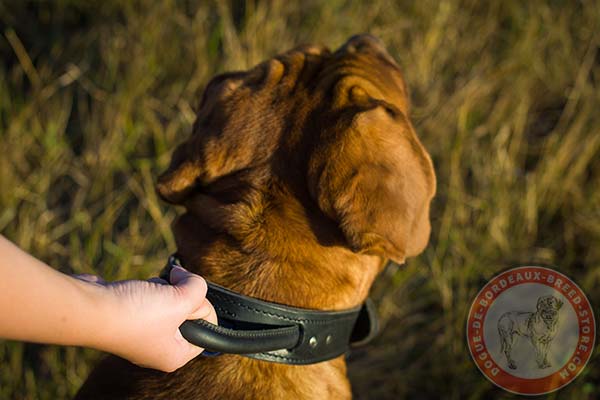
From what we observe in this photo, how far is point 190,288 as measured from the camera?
5.76 ft

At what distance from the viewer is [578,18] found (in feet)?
17.2

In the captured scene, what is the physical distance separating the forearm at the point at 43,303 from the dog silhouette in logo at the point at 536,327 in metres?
1.78

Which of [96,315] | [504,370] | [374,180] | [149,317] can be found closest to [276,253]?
[374,180]

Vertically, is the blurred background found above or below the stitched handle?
below

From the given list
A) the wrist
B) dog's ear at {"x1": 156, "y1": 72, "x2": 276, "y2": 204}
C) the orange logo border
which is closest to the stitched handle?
the wrist

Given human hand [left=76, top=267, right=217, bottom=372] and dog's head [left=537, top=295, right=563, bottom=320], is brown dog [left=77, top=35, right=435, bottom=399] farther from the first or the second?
dog's head [left=537, top=295, right=563, bottom=320]

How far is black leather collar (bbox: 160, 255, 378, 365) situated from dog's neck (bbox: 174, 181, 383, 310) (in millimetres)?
66

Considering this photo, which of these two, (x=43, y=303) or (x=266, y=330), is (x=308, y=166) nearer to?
(x=266, y=330)

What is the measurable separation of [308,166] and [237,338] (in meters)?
0.54

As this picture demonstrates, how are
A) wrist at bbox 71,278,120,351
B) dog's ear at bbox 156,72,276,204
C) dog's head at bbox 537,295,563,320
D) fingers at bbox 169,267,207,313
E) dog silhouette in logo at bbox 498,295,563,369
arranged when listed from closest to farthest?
wrist at bbox 71,278,120,351 < fingers at bbox 169,267,207,313 < dog's ear at bbox 156,72,276,204 < dog silhouette in logo at bbox 498,295,563,369 < dog's head at bbox 537,295,563,320

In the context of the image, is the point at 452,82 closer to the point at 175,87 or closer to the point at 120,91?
the point at 175,87

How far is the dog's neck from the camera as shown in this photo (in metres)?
2.11

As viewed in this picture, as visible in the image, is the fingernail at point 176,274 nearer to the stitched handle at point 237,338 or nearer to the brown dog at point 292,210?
the stitched handle at point 237,338

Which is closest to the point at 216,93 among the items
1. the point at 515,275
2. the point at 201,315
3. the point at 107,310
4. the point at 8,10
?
the point at 201,315
